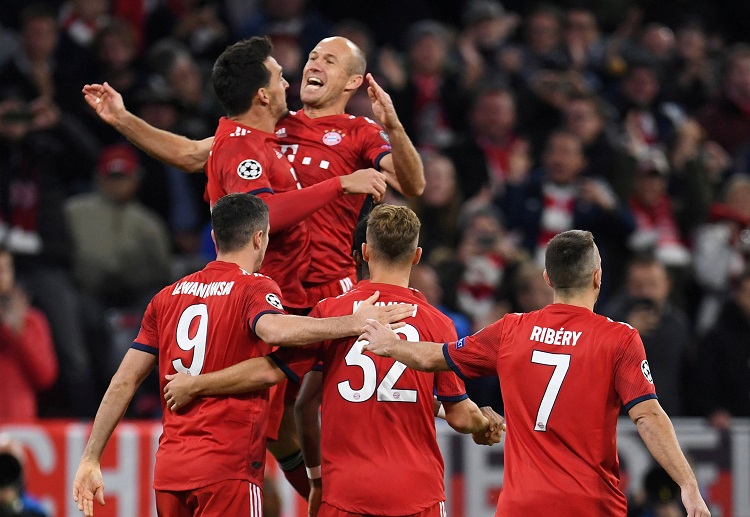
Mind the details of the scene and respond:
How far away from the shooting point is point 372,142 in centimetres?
711

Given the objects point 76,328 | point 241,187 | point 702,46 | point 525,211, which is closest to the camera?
point 241,187

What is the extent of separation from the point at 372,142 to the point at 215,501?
2164mm

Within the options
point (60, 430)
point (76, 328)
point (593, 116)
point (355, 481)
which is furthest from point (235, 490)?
point (593, 116)

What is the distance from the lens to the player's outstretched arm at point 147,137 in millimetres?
7242

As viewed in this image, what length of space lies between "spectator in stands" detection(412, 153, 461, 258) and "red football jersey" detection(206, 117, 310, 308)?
4.70 metres

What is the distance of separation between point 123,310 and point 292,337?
538cm

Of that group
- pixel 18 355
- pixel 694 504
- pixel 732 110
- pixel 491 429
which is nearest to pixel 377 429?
pixel 491 429

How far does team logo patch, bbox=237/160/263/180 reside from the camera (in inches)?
260

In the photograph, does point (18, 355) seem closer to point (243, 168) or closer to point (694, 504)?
point (243, 168)

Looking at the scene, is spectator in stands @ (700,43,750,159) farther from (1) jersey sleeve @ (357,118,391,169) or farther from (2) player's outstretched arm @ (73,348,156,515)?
(2) player's outstretched arm @ (73,348,156,515)

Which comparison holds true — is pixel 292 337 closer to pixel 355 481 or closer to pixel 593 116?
pixel 355 481

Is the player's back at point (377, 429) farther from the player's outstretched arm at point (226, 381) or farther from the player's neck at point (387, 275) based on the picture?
the player's outstretched arm at point (226, 381)

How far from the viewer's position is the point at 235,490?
19.8 ft

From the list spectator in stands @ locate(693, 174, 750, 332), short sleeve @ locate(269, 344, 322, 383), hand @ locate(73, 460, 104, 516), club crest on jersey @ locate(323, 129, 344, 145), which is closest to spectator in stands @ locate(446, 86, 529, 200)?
spectator in stands @ locate(693, 174, 750, 332)
